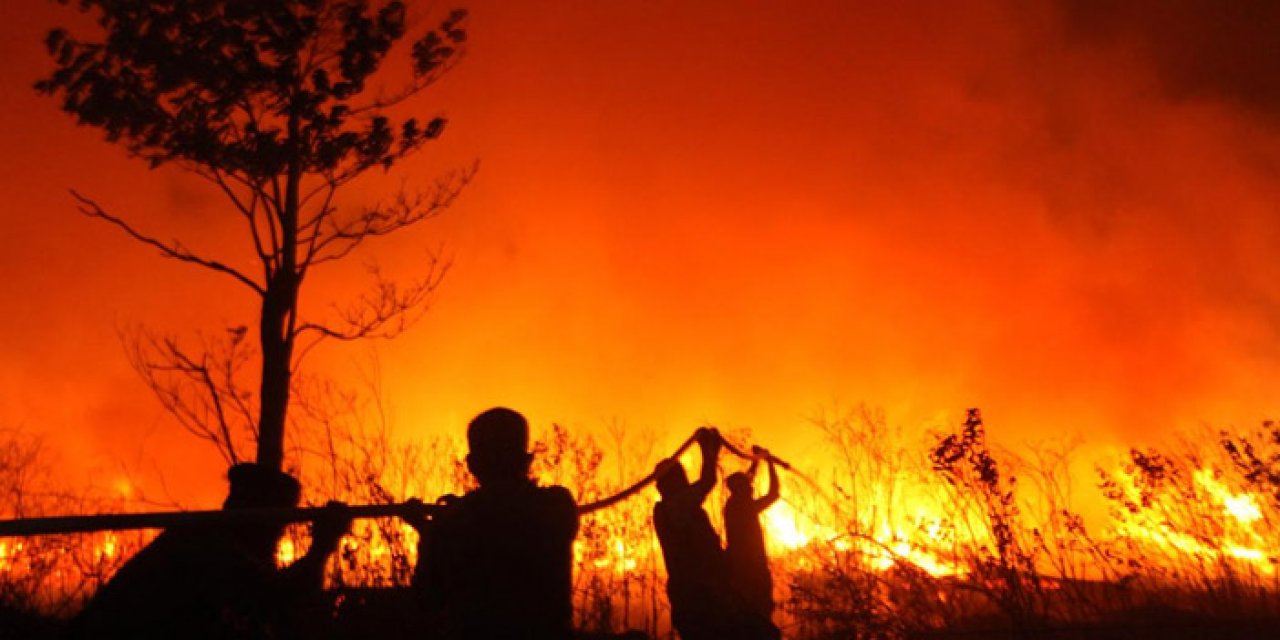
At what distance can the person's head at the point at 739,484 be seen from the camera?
8039 millimetres

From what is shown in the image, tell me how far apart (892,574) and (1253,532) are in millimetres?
4598

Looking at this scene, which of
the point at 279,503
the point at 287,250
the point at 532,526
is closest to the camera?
the point at 532,526

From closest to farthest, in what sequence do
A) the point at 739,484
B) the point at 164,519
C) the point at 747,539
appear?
the point at 164,519, the point at 747,539, the point at 739,484

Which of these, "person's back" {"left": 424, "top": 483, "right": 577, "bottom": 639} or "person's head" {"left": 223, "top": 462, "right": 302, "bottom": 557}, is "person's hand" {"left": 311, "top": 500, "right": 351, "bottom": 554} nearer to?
"person's head" {"left": 223, "top": 462, "right": 302, "bottom": 557}

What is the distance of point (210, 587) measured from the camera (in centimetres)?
359

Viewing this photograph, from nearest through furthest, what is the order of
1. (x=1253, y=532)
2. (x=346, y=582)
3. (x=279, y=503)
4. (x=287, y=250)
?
1. (x=279, y=503)
2. (x=346, y=582)
3. (x=1253, y=532)
4. (x=287, y=250)

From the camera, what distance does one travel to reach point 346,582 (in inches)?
321

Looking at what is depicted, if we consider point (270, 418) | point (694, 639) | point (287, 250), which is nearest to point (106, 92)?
point (287, 250)

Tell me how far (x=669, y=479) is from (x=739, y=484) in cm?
150

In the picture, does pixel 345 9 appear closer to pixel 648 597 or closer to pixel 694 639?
pixel 648 597

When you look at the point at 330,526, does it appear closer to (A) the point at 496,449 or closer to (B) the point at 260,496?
(B) the point at 260,496

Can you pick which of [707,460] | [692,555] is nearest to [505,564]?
[692,555]

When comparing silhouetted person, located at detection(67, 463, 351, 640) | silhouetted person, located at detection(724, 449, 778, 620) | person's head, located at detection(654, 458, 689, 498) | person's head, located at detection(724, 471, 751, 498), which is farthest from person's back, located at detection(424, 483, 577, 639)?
person's head, located at detection(724, 471, 751, 498)

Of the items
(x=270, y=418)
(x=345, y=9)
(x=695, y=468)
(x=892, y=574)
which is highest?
(x=345, y=9)
